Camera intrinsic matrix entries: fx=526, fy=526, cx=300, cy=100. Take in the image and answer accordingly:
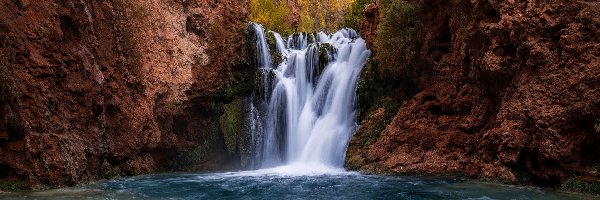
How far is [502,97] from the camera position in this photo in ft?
45.7

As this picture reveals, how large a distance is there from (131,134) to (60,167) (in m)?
4.93

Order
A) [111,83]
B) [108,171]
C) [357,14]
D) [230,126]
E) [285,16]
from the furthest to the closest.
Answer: [285,16] < [357,14] < [230,126] < [111,83] < [108,171]

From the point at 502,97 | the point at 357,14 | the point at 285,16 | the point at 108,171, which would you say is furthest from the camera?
the point at 285,16

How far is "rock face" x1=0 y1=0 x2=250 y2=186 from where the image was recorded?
12.6 metres

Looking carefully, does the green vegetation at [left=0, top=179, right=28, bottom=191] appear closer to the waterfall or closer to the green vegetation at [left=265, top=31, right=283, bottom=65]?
the waterfall

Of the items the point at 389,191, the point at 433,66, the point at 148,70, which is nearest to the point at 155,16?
the point at 148,70

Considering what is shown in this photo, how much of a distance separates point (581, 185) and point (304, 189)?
20.3ft

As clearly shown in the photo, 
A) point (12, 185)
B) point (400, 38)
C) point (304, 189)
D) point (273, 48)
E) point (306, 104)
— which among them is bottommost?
point (304, 189)

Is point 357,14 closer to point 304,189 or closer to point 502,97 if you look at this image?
point 502,97

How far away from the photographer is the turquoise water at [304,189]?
11445 mm

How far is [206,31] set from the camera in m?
21.9

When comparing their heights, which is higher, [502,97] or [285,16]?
[285,16]

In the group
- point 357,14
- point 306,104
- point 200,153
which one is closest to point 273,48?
point 306,104

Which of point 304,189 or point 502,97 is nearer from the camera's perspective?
point 304,189
